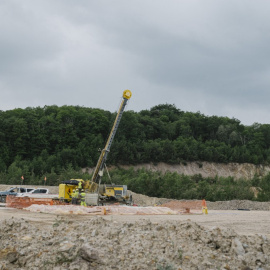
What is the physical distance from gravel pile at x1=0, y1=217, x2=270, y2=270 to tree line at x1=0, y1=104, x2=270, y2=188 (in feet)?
159

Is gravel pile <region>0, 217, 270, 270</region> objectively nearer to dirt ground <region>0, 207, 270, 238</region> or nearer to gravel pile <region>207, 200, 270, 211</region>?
dirt ground <region>0, 207, 270, 238</region>

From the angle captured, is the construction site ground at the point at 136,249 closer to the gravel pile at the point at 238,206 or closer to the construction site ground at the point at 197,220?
the construction site ground at the point at 197,220

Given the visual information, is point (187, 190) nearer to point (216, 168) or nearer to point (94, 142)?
point (94, 142)

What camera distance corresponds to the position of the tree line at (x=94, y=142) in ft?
233

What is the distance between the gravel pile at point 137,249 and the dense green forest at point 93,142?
163 feet

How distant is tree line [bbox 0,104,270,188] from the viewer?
233 ft

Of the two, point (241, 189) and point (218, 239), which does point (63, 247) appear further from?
point (241, 189)

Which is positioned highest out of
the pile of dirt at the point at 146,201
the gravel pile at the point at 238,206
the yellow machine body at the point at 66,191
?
the yellow machine body at the point at 66,191

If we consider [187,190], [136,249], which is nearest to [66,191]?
[136,249]

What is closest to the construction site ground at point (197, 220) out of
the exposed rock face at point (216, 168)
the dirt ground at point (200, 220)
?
the dirt ground at point (200, 220)

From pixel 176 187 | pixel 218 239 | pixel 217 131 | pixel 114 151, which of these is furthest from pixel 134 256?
pixel 217 131

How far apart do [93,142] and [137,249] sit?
7167 cm

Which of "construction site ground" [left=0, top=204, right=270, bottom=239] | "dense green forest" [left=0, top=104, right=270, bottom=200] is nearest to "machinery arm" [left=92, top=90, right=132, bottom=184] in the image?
"construction site ground" [left=0, top=204, right=270, bottom=239]

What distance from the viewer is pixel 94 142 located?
79125 millimetres
